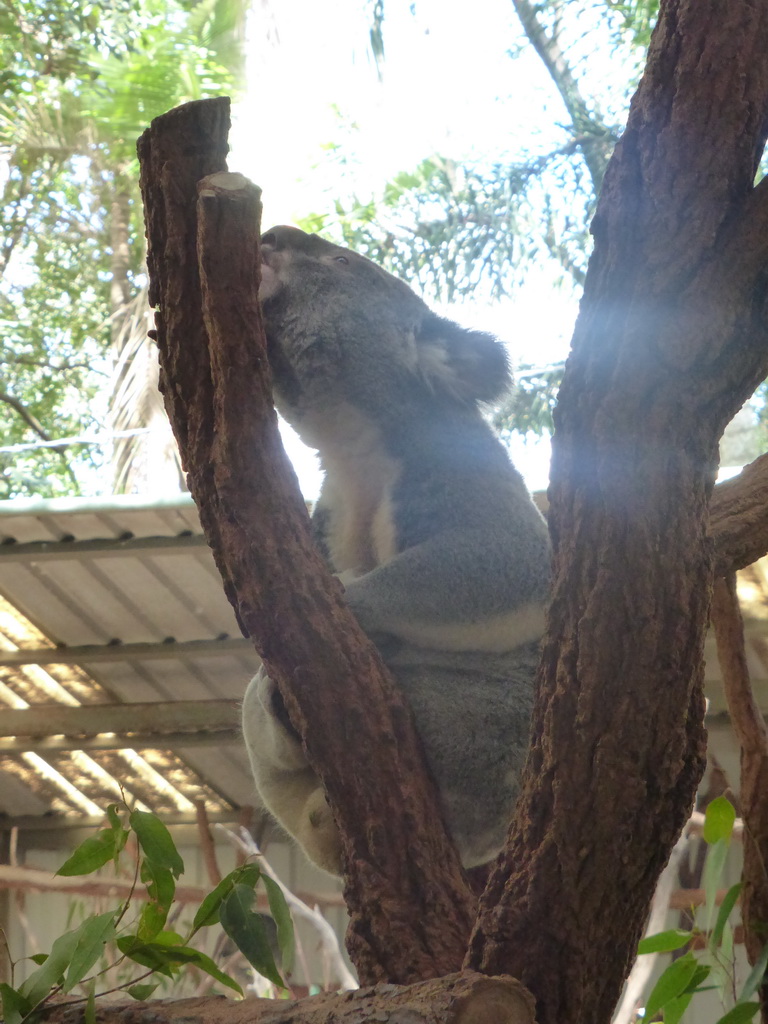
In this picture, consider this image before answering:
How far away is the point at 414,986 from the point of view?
1.18 m

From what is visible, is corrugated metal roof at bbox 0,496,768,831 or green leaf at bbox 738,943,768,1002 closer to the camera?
green leaf at bbox 738,943,768,1002

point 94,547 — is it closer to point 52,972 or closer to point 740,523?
point 740,523

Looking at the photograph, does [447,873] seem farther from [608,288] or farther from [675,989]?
[608,288]

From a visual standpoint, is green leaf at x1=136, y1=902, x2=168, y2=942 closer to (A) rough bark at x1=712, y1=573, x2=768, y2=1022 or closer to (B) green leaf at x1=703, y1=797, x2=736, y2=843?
(B) green leaf at x1=703, y1=797, x2=736, y2=843

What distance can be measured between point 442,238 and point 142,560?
603cm

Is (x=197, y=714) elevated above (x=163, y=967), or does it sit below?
below

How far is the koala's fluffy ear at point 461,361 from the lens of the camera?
7.86 ft

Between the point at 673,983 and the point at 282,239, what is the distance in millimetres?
1637

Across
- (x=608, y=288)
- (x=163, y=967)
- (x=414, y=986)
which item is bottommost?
(x=163, y=967)

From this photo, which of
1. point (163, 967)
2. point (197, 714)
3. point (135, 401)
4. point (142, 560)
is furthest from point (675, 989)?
point (135, 401)

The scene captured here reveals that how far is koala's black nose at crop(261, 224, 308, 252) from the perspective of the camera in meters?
2.44

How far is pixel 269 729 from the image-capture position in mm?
Answer: 1954

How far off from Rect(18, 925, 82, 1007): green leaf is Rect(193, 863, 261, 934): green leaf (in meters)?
0.17

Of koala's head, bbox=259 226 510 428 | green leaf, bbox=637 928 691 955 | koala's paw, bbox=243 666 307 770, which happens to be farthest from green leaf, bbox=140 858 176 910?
koala's head, bbox=259 226 510 428
